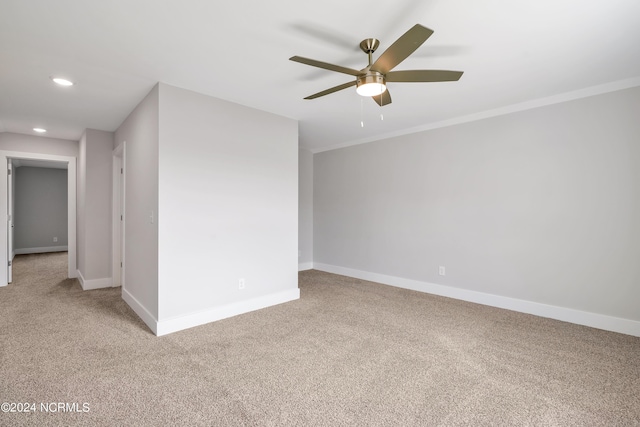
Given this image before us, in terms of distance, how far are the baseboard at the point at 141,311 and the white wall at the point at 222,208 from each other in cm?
9

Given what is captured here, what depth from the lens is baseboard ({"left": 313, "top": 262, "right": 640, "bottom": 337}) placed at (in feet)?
9.95

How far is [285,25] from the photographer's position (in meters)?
2.05

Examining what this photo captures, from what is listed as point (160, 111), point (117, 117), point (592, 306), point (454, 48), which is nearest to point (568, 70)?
point (454, 48)

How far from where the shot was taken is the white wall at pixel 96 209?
4496 millimetres

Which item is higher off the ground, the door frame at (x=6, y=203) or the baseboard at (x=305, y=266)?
the door frame at (x=6, y=203)

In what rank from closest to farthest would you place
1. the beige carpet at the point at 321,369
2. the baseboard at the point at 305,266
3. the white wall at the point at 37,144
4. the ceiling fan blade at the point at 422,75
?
the beige carpet at the point at 321,369 → the ceiling fan blade at the point at 422,75 → the white wall at the point at 37,144 → the baseboard at the point at 305,266

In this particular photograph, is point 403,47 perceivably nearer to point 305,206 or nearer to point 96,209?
point 305,206

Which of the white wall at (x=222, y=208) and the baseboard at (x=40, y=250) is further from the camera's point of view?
the baseboard at (x=40, y=250)

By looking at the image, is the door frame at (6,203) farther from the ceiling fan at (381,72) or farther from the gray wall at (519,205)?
the ceiling fan at (381,72)

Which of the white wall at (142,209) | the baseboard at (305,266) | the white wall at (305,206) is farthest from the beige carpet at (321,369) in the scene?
the white wall at (305,206)

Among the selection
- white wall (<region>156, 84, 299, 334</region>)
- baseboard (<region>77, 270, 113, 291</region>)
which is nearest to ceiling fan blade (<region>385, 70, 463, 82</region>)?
white wall (<region>156, 84, 299, 334</region>)

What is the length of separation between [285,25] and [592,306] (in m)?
3.90

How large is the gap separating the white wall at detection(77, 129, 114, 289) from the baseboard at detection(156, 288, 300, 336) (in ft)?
7.78

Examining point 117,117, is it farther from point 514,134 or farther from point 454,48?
point 514,134
